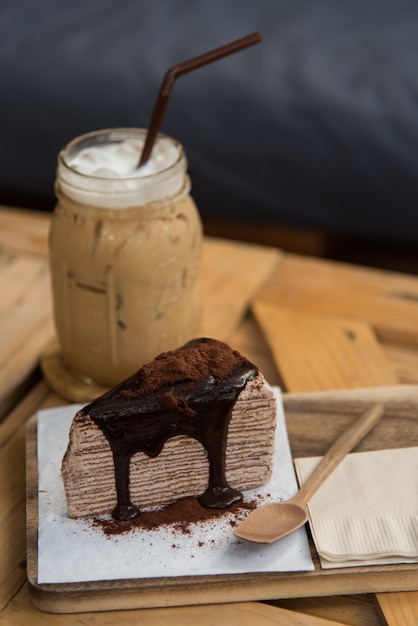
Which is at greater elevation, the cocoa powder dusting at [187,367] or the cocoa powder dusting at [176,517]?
the cocoa powder dusting at [187,367]

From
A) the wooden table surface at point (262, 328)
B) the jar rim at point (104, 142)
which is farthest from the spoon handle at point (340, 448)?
the jar rim at point (104, 142)

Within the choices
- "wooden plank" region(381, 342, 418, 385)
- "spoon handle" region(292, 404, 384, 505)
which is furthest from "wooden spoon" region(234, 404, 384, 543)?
"wooden plank" region(381, 342, 418, 385)

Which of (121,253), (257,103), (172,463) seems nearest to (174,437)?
(172,463)

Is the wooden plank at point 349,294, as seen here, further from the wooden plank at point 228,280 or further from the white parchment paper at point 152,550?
the white parchment paper at point 152,550

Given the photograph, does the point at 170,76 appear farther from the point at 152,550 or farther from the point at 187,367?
the point at 152,550

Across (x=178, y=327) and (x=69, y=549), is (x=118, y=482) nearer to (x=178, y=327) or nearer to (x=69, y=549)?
(x=69, y=549)

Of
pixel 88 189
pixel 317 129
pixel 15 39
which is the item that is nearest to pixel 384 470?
pixel 88 189
